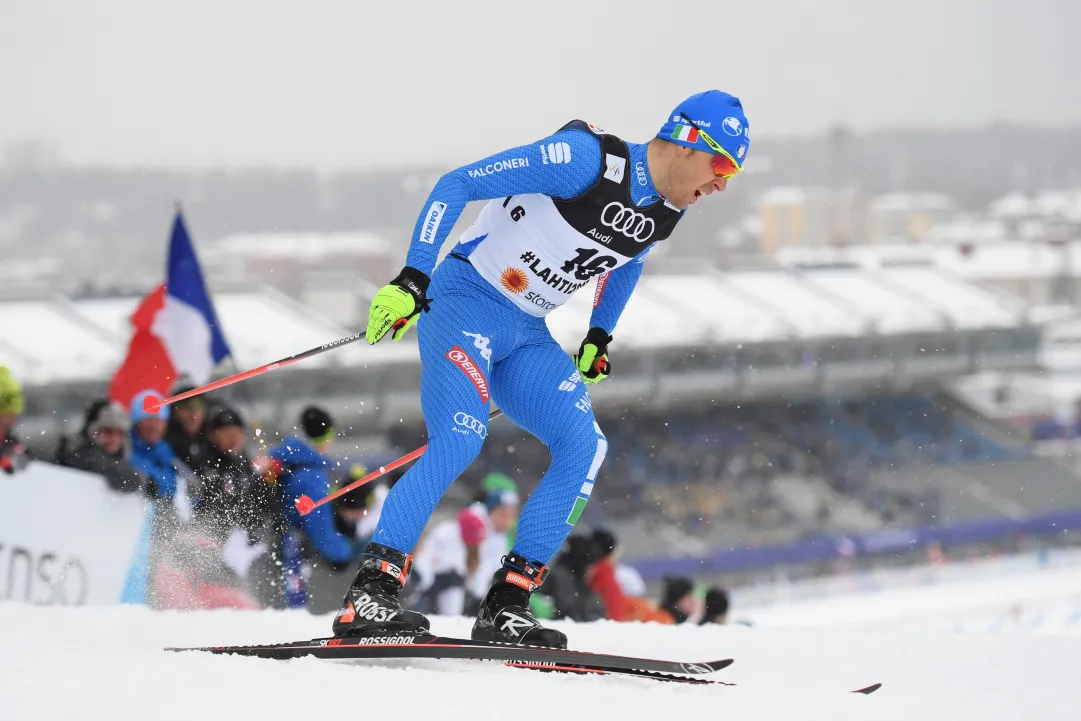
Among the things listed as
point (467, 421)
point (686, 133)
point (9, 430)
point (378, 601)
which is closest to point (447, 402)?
point (467, 421)

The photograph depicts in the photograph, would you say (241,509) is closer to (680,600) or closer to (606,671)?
(606,671)

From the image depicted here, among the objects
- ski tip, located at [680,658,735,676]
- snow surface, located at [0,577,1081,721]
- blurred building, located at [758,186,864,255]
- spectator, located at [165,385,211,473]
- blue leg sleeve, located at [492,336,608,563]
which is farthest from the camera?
blurred building, located at [758,186,864,255]

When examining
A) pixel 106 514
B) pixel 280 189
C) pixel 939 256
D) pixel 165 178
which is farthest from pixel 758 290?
pixel 106 514

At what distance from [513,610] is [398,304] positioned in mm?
698

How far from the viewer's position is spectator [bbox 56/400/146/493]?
3.73m

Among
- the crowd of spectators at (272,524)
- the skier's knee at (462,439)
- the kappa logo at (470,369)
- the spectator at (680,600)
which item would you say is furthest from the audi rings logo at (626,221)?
the spectator at (680,600)

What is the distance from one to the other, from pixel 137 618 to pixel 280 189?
2110 cm

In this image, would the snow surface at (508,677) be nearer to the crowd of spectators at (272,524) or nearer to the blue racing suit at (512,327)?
the blue racing suit at (512,327)

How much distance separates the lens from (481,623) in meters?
2.36

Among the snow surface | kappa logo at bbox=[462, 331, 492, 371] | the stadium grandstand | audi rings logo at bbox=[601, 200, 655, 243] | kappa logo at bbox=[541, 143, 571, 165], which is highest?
the stadium grandstand

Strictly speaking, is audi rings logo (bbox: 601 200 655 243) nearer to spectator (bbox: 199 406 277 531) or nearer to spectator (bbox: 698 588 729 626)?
spectator (bbox: 199 406 277 531)

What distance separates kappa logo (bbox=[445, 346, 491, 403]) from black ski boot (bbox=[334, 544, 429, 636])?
379mm

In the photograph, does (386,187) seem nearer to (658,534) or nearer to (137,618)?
(658,534)

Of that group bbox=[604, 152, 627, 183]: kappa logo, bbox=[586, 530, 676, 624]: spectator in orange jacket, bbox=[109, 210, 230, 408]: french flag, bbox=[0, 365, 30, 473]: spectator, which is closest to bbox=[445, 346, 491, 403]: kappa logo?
bbox=[604, 152, 627, 183]: kappa logo
